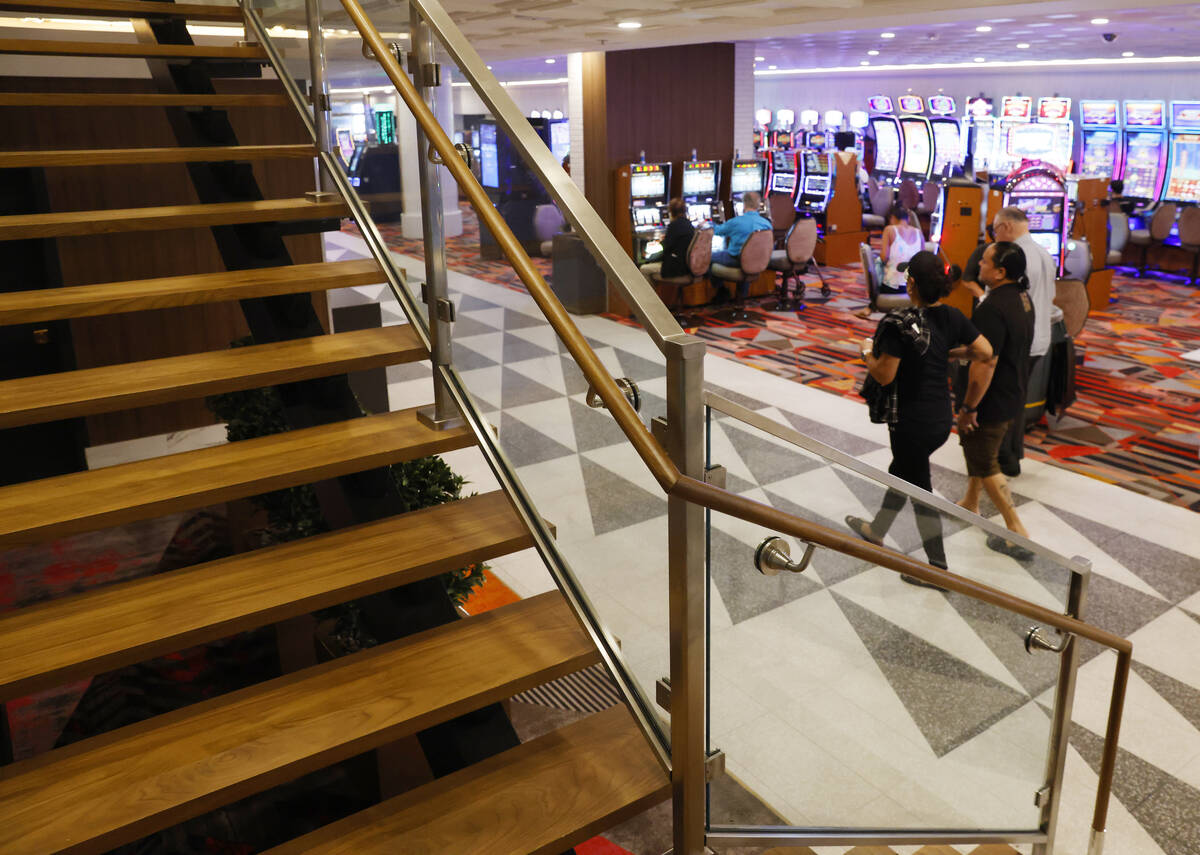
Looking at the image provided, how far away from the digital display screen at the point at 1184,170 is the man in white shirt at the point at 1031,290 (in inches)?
270

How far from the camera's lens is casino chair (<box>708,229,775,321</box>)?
29.0 ft

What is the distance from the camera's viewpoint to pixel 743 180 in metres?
10.2

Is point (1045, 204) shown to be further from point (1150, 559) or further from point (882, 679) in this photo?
point (882, 679)

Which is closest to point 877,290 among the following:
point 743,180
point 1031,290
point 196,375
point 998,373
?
point 743,180

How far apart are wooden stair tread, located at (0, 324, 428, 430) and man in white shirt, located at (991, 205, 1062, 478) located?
376cm

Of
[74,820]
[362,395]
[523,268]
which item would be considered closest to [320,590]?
[74,820]

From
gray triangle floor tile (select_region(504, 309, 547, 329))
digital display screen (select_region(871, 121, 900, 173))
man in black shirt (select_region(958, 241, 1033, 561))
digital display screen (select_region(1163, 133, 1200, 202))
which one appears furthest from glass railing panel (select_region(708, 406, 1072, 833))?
digital display screen (select_region(871, 121, 900, 173))

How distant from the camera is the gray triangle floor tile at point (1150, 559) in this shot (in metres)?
4.10

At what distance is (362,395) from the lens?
18.9ft

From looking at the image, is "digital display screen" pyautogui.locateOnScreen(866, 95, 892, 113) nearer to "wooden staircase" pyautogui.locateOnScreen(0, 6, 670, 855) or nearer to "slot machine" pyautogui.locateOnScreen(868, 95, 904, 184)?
"slot machine" pyautogui.locateOnScreen(868, 95, 904, 184)

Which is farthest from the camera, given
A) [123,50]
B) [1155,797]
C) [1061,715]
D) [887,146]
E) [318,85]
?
[887,146]

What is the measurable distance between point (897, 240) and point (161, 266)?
568cm

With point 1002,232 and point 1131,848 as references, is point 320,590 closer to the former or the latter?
point 1131,848

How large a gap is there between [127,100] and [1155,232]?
1066 centimetres
